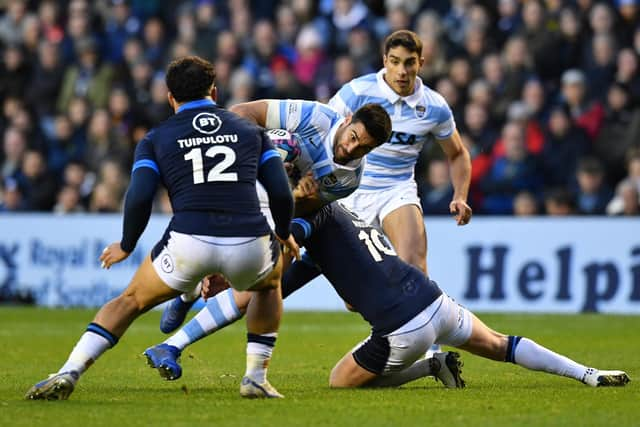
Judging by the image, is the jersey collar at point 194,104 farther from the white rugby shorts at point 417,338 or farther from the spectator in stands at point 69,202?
the spectator in stands at point 69,202

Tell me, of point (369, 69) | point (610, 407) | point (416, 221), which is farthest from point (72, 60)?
point (610, 407)

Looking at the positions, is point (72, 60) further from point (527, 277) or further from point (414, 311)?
point (414, 311)

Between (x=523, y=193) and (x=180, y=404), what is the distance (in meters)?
9.74

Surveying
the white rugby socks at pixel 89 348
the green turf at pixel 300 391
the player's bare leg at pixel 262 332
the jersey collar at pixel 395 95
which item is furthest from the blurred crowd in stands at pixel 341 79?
the white rugby socks at pixel 89 348

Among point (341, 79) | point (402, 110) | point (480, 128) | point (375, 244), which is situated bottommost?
point (480, 128)

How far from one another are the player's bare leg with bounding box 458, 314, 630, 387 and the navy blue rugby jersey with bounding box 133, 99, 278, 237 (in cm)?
163

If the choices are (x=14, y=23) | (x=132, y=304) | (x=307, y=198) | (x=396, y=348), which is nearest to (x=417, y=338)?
(x=396, y=348)

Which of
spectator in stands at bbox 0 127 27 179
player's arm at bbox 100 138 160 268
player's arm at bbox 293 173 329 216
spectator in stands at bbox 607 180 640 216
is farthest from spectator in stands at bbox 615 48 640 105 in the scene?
player's arm at bbox 100 138 160 268

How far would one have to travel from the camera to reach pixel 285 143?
28.2ft

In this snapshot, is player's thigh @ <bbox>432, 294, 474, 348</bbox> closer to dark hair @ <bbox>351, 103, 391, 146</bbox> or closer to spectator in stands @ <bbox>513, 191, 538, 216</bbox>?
dark hair @ <bbox>351, 103, 391, 146</bbox>

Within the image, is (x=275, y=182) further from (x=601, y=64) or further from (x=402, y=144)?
(x=601, y=64)

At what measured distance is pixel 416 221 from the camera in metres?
10.8

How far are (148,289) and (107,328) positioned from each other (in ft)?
1.03

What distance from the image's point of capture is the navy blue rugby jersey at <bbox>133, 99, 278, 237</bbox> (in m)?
7.42
